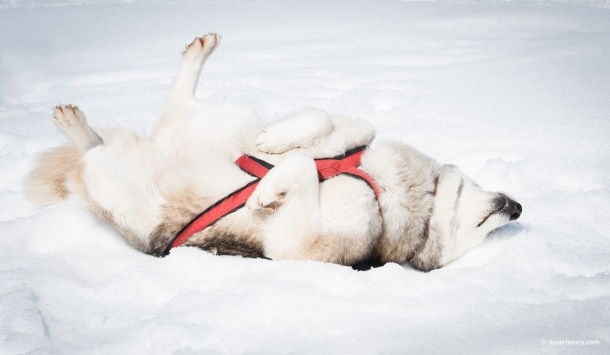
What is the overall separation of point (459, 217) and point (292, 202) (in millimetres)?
860

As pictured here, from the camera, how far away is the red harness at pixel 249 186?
7.34ft

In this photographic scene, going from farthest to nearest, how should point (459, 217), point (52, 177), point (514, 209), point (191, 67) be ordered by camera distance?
point (191, 67)
point (52, 177)
point (459, 217)
point (514, 209)

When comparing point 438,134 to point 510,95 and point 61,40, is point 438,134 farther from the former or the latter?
point 61,40

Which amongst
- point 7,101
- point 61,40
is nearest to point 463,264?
point 7,101

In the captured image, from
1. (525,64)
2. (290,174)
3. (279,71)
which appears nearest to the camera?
(290,174)

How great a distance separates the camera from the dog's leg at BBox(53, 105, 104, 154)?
7.57 ft

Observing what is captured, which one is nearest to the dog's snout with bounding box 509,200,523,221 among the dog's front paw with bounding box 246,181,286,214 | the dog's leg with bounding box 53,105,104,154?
the dog's front paw with bounding box 246,181,286,214

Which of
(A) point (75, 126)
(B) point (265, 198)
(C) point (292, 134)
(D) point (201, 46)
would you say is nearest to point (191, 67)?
(D) point (201, 46)

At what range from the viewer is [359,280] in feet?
6.14

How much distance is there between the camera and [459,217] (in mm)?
2398

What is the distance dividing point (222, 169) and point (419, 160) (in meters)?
0.97

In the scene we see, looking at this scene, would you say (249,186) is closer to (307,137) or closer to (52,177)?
(307,137)

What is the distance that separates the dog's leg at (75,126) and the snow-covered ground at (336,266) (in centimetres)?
33

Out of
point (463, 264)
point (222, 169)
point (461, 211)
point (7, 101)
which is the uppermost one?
point (7, 101)
